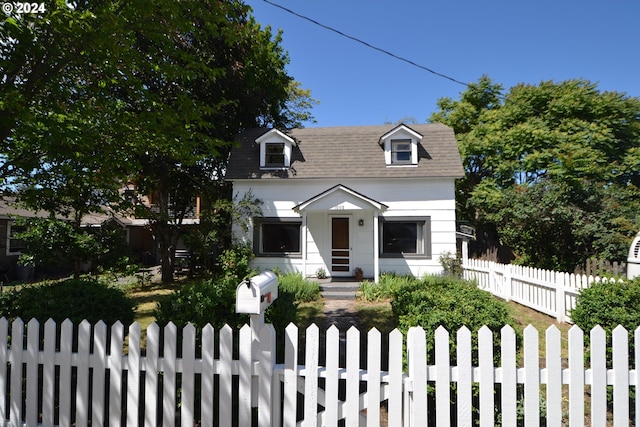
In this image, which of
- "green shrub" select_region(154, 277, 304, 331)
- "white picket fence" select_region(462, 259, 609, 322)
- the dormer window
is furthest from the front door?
"green shrub" select_region(154, 277, 304, 331)

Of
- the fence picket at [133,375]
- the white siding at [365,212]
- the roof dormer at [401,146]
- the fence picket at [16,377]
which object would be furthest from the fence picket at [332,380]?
the roof dormer at [401,146]

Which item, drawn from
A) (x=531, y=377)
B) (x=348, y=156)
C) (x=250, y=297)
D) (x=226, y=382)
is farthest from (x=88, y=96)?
(x=348, y=156)

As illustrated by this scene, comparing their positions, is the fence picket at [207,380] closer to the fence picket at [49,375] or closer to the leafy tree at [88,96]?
the fence picket at [49,375]

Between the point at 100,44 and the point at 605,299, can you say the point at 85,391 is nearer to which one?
the point at 100,44

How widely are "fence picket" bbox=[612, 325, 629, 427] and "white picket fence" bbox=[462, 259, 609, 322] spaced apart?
3616 mm

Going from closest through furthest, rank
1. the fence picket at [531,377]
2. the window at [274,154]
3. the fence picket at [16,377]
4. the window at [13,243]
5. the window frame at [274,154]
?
the fence picket at [531,377] < the fence picket at [16,377] < the window frame at [274,154] < the window at [274,154] < the window at [13,243]

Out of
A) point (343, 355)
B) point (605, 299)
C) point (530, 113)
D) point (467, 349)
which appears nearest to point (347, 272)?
Result: point (343, 355)

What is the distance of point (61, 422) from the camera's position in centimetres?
294

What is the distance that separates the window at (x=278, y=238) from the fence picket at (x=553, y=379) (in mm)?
10903

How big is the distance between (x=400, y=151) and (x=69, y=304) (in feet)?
39.2

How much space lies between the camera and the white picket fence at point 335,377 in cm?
260

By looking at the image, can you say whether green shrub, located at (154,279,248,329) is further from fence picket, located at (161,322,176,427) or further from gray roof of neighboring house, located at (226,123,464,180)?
gray roof of neighboring house, located at (226,123,464,180)

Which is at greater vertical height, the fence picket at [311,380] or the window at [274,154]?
the window at [274,154]

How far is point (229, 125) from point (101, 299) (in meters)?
12.9
